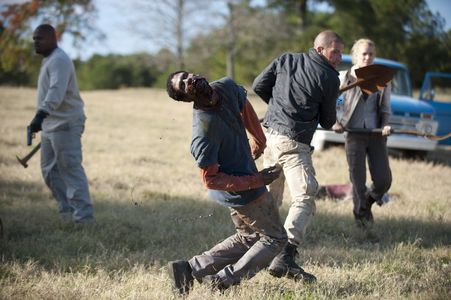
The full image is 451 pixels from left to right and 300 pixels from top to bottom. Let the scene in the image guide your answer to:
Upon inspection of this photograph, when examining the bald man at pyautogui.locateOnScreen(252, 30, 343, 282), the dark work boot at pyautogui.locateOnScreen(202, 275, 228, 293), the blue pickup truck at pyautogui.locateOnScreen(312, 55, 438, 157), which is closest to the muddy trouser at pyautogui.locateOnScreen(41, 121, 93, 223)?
the bald man at pyautogui.locateOnScreen(252, 30, 343, 282)

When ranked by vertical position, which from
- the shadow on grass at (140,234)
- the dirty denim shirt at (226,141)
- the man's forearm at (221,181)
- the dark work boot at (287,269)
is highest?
the dirty denim shirt at (226,141)

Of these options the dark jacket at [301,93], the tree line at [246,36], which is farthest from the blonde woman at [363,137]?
the tree line at [246,36]

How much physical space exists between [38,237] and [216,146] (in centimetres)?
286

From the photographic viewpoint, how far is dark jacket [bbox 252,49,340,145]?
4.26m

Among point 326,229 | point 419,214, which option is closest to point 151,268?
point 326,229

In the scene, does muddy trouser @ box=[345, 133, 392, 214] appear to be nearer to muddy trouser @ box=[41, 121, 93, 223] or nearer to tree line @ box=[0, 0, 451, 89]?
muddy trouser @ box=[41, 121, 93, 223]

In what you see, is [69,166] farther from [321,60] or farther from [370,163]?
[370,163]

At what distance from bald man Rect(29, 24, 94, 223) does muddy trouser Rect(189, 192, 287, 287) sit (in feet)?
8.29

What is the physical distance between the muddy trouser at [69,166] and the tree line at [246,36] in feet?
55.1

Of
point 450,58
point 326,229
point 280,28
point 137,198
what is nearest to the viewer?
point 326,229

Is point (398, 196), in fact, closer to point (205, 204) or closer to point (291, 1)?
point (205, 204)

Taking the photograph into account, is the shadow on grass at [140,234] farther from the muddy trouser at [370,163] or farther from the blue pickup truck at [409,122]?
the blue pickup truck at [409,122]

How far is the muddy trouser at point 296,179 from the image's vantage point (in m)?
4.28

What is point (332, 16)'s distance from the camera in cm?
3581
